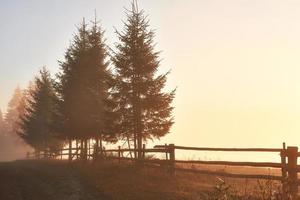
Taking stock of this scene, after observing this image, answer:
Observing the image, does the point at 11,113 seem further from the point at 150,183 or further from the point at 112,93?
the point at 150,183

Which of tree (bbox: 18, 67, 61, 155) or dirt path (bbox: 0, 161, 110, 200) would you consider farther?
tree (bbox: 18, 67, 61, 155)

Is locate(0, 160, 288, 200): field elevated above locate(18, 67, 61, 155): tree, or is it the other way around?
locate(18, 67, 61, 155): tree

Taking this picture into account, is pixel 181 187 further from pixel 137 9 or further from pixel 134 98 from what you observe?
pixel 137 9

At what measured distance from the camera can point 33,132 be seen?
51125 millimetres

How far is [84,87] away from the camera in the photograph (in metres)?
36.1

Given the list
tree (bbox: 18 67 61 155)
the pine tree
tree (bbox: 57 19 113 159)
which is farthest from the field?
the pine tree

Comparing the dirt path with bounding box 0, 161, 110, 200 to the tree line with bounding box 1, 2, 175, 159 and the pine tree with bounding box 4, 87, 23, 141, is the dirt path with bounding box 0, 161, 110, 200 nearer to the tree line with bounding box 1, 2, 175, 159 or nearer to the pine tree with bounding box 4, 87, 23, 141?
the tree line with bounding box 1, 2, 175, 159

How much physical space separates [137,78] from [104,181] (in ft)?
29.6

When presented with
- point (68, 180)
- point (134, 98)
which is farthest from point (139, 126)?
point (68, 180)

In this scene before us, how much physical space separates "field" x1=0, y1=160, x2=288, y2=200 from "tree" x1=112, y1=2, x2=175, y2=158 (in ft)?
9.47

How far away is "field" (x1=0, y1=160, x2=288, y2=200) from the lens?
17547 mm

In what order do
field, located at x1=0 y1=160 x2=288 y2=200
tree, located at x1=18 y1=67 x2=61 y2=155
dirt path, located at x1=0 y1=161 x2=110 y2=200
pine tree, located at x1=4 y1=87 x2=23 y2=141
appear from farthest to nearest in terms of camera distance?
1. pine tree, located at x1=4 y1=87 x2=23 y2=141
2. tree, located at x1=18 y1=67 x2=61 y2=155
3. dirt path, located at x1=0 y1=161 x2=110 y2=200
4. field, located at x1=0 y1=160 x2=288 y2=200

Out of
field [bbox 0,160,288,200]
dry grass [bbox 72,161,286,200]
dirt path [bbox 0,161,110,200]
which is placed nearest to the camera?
dry grass [bbox 72,161,286,200]

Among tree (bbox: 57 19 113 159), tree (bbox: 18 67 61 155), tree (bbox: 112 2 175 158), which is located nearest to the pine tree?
tree (bbox: 18 67 61 155)
